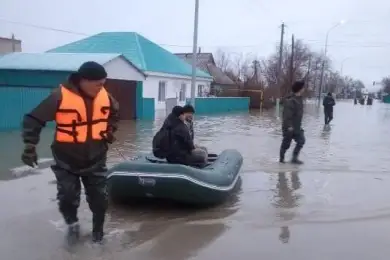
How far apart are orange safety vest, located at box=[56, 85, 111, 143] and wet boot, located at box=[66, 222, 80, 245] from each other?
1.09 m

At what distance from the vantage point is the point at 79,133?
173 inches

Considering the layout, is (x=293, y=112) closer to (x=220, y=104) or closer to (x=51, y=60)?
(x=51, y=60)

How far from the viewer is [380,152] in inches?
487

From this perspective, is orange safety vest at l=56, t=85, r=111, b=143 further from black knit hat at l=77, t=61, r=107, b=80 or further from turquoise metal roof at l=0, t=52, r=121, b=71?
turquoise metal roof at l=0, t=52, r=121, b=71

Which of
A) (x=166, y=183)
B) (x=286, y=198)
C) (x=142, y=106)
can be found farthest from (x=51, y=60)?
(x=166, y=183)

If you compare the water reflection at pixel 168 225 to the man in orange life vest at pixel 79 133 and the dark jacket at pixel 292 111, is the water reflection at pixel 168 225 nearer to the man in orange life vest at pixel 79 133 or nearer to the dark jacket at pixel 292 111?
the man in orange life vest at pixel 79 133

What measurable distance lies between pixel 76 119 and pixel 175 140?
7.02 ft

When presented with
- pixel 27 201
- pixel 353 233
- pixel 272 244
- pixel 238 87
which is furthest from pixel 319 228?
pixel 238 87

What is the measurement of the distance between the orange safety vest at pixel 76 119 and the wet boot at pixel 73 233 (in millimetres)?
1088

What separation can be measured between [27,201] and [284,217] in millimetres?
3473

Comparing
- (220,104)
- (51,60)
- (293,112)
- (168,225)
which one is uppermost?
(51,60)

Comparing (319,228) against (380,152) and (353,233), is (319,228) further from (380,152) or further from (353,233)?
(380,152)

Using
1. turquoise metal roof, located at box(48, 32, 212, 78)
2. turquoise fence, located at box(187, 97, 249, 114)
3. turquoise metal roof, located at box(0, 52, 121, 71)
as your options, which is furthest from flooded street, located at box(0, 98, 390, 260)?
turquoise fence, located at box(187, 97, 249, 114)

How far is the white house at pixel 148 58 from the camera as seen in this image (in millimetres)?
27094
